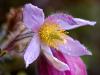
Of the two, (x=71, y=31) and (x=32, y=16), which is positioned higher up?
(x=32, y=16)

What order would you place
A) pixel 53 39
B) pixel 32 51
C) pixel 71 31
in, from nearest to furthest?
pixel 32 51
pixel 53 39
pixel 71 31

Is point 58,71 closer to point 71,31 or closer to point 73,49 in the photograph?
point 73,49

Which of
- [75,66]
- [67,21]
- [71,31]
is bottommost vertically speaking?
[71,31]

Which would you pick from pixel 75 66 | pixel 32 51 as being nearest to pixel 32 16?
pixel 32 51

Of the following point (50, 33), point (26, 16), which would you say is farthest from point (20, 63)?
point (26, 16)

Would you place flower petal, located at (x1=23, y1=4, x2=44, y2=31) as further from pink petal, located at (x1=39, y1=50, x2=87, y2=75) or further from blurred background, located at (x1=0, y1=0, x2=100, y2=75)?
blurred background, located at (x1=0, y1=0, x2=100, y2=75)

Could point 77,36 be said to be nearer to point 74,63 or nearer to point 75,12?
point 75,12
